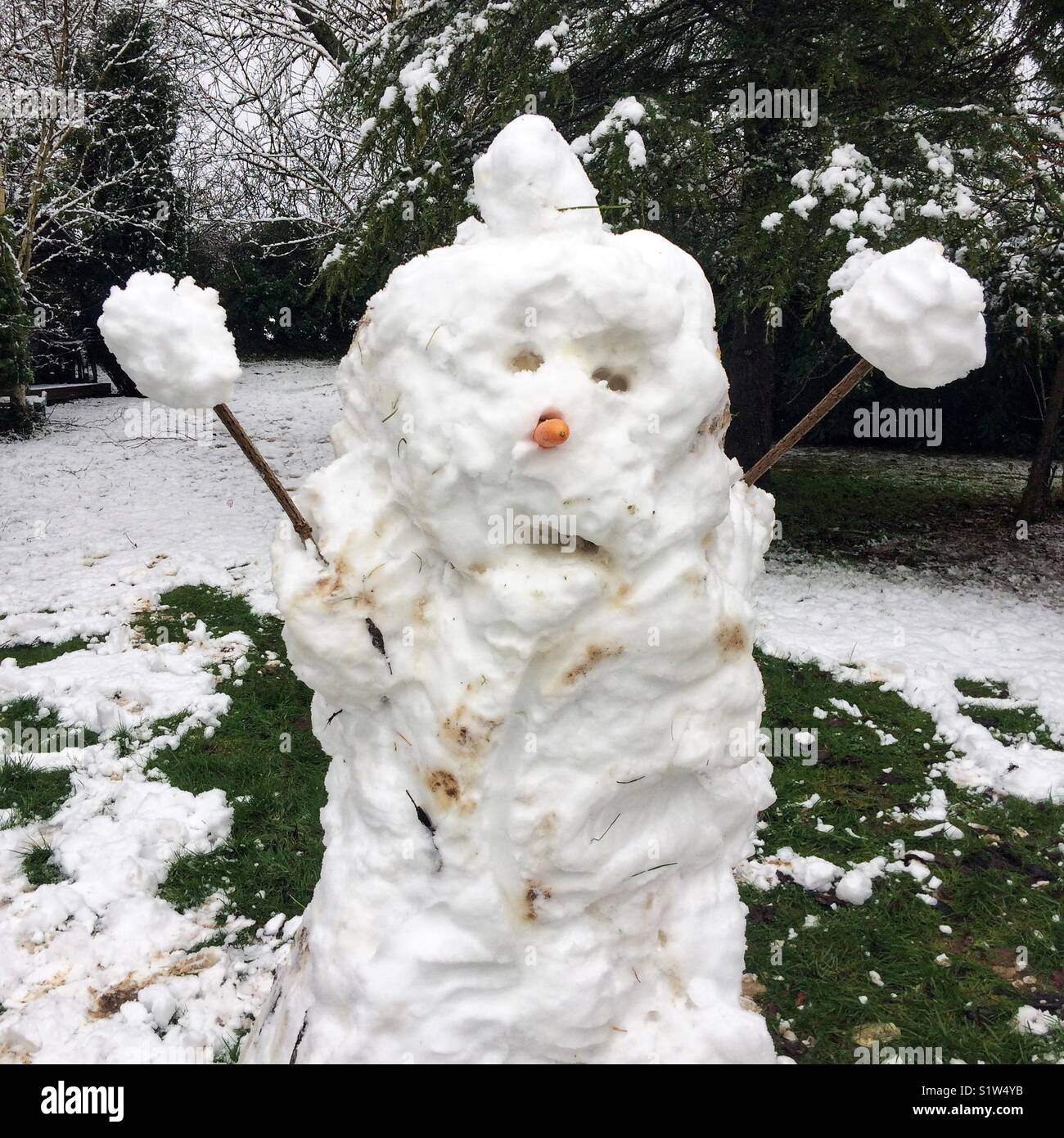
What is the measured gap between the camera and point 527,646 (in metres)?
2.02

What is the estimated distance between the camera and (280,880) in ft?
12.6

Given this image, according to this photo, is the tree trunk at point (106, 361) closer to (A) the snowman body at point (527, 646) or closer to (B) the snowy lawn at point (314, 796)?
(B) the snowy lawn at point (314, 796)

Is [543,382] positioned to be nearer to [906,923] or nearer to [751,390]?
[906,923]

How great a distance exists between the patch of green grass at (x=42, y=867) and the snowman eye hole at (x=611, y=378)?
10.6ft

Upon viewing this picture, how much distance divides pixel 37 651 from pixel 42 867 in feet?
8.16

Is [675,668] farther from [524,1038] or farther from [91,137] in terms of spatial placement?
[91,137]

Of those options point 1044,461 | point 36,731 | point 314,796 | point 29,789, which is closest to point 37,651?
point 36,731

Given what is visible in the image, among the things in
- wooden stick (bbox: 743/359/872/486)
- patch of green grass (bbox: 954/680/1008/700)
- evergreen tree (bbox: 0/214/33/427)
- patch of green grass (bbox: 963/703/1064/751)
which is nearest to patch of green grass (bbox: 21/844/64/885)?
wooden stick (bbox: 743/359/872/486)

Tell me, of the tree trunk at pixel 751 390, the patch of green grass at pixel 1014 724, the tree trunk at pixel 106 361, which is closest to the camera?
the patch of green grass at pixel 1014 724

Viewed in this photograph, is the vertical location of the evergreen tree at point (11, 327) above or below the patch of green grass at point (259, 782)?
above

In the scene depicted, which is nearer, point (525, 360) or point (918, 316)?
point (525, 360)

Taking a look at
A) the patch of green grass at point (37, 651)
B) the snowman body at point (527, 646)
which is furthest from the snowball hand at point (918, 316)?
the patch of green grass at point (37, 651)

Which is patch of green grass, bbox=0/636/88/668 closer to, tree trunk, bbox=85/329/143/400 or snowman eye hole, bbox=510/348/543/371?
snowman eye hole, bbox=510/348/543/371

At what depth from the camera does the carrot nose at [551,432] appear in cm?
188
